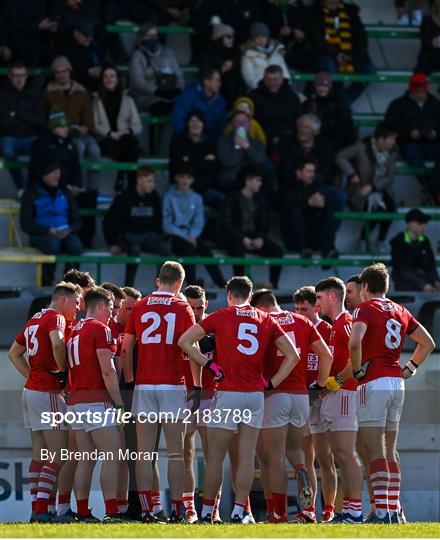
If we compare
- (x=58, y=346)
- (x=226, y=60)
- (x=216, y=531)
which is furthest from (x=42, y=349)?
(x=226, y=60)

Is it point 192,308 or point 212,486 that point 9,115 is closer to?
point 192,308

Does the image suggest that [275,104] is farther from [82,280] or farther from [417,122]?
[82,280]

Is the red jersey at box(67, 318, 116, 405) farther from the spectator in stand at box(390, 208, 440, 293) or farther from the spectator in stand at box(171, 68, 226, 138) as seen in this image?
the spectator in stand at box(171, 68, 226, 138)

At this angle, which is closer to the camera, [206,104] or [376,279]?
[376,279]

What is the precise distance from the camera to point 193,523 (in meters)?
11.9

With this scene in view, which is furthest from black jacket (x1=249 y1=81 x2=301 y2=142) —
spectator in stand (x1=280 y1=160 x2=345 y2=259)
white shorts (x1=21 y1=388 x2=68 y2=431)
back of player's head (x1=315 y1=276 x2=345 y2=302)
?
white shorts (x1=21 y1=388 x2=68 y2=431)

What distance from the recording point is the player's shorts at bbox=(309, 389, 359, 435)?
12664mm

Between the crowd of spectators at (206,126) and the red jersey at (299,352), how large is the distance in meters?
5.24

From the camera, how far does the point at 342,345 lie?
12836mm

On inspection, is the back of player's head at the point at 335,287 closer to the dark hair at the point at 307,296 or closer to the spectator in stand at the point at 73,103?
the dark hair at the point at 307,296

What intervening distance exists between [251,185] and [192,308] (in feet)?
17.3

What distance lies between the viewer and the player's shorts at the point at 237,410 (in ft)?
39.3

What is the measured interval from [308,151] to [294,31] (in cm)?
266

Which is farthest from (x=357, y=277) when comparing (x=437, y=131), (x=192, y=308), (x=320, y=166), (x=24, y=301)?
(x=437, y=131)
